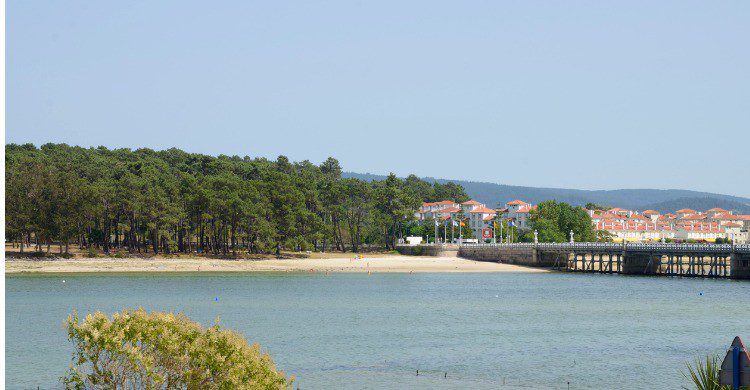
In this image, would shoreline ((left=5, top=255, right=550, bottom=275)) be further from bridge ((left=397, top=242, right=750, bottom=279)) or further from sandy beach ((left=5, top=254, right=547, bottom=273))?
bridge ((left=397, top=242, right=750, bottom=279))

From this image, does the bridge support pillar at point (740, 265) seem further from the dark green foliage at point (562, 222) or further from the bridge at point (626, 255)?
the dark green foliage at point (562, 222)

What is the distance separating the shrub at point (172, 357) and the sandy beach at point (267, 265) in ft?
322

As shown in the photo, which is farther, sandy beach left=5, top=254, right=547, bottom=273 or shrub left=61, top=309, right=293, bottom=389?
sandy beach left=5, top=254, right=547, bottom=273

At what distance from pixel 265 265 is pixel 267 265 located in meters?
0.30

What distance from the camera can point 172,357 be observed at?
2117cm

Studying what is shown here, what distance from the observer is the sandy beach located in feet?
394

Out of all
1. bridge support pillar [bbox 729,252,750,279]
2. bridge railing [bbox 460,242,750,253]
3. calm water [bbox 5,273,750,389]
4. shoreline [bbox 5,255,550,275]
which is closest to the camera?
calm water [bbox 5,273,750,389]

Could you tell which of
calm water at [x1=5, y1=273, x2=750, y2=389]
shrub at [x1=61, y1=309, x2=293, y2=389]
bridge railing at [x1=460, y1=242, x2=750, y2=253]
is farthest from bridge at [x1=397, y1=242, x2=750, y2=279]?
shrub at [x1=61, y1=309, x2=293, y2=389]

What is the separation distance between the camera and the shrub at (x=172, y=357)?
2022 centimetres

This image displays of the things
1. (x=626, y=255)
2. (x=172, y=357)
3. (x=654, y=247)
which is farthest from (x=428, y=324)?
(x=626, y=255)

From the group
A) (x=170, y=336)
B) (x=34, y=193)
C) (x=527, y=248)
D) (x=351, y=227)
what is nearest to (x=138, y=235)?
(x=34, y=193)

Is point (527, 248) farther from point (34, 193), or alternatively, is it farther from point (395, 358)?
point (395, 358)

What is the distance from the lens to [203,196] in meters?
135

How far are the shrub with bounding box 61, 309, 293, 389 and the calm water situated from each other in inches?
630
